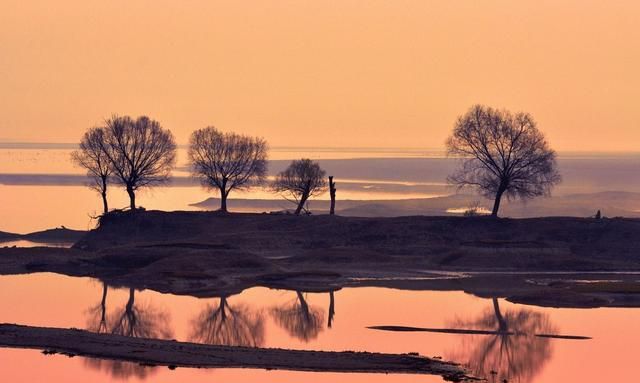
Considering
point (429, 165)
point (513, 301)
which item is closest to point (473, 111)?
point (513, 301)

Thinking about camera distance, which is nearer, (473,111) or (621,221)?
(621,221)

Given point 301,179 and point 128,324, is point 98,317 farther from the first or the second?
point 301,179

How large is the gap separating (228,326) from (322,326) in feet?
13.2

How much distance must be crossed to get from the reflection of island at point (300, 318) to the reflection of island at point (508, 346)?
6177mm

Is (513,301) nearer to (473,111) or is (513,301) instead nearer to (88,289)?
(88,289)

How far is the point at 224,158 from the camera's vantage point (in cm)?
11400

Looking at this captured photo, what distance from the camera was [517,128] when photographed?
100 meters

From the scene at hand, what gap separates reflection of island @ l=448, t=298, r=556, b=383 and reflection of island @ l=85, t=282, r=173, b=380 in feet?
38.2

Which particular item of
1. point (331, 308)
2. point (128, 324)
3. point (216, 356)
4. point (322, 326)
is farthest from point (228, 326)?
point (216, 356)

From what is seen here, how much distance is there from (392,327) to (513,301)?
43.3 feet

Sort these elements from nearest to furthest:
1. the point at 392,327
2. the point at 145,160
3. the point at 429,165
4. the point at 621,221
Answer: the point at 392,327 → the point at 621,221 → the point at 145,160 → the point at 429,165

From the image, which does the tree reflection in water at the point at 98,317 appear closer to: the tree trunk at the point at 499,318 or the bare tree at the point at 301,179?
the tree trunk at the point at 499,318

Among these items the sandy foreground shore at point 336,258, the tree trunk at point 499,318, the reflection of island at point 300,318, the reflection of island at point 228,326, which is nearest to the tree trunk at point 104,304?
the sandy foreground shore at point 336,258

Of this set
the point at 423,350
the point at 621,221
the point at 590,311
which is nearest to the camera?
the point at 423,350
